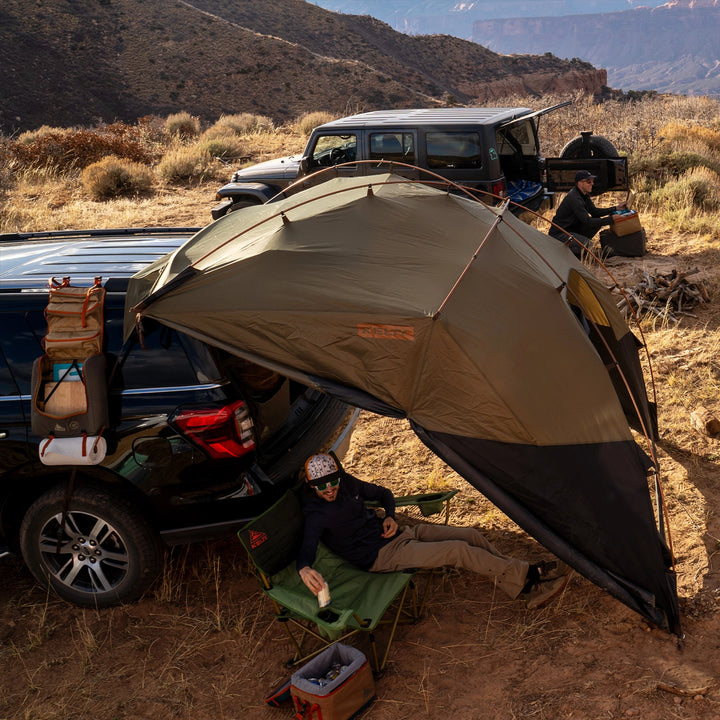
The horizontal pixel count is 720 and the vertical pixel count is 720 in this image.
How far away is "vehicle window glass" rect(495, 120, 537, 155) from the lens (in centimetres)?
1016

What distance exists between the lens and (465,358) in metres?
3.64

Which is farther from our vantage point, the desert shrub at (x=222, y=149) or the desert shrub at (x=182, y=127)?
the desert shrub at (x=182, y=127)

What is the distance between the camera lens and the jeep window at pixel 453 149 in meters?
9.54

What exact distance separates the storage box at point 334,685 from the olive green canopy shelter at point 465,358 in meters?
1.03

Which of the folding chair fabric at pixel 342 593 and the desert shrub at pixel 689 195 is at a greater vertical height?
the desert shrub at pixel 689 195

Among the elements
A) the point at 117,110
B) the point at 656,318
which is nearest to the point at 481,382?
the point at 656,318

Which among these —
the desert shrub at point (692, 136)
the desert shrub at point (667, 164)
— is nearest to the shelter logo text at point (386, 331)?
the desert shrub at point (667, 164)

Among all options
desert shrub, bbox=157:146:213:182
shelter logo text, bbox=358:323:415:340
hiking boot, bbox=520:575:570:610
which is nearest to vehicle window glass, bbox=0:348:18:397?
shelter logo text, bbox=358:323:415:340

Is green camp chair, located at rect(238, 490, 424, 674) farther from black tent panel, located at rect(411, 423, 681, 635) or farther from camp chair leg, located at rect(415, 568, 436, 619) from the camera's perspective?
black tent panel, located at rect(411, 423, 681, 635)

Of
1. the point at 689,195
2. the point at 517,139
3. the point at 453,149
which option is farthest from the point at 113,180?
the point at 689,195

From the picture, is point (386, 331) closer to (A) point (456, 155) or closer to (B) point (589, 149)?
(A) point (456, 155)

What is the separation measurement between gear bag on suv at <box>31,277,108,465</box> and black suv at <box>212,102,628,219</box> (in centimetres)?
598

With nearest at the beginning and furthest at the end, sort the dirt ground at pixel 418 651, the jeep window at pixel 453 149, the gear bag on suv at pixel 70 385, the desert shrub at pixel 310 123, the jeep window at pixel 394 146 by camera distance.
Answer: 1. the dirt ground at pixel 418 651
2. the gear bag on suv at pixel 70 385
3. the jeep window at pixel 453 149
4. the jeep window at pixel 394 146
5. the desert shrub at pixel 310 123

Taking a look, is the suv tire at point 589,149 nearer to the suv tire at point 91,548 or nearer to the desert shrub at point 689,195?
the desert shrub at point 689,195
